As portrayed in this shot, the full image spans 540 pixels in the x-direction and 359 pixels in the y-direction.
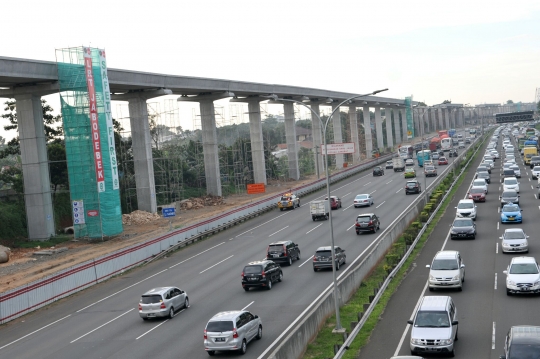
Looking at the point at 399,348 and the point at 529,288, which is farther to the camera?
the point at 529,288

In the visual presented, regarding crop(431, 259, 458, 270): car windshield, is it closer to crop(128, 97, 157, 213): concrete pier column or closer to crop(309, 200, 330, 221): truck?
crop(309, 200, 330, 221): truck

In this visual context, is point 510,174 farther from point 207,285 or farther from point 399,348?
point 399,348

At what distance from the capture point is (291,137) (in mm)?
98625

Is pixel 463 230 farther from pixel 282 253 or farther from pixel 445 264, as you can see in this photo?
pixel 445 264

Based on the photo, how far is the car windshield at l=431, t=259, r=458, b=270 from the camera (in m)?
30.2

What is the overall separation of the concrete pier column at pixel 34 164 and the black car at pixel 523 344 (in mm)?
44344

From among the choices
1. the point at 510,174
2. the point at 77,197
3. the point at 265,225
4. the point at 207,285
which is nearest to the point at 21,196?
the point at 77,197

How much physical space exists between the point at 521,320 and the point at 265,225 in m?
36.2

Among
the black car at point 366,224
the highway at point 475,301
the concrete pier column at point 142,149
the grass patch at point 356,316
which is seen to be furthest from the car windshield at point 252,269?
the concrete pier column at point 142,149

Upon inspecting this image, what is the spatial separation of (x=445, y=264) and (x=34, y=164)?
36498mm

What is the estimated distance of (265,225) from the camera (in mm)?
59000

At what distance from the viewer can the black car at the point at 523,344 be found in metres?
17.4

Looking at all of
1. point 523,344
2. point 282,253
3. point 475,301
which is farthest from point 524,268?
point 282,253

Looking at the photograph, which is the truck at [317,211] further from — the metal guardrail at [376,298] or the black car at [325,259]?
the black car at [325,259]
